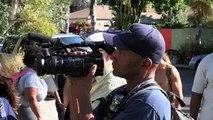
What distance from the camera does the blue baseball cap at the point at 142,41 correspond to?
9.17ft

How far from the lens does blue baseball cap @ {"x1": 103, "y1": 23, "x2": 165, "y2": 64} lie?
279 centimetres

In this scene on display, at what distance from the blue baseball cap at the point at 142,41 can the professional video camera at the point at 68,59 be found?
0.12m

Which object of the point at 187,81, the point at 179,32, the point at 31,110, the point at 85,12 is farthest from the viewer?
the point at 85,12

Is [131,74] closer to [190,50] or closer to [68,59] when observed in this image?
[68,59]

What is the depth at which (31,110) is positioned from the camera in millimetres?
5832

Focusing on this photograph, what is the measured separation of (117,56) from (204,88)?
6.86ft

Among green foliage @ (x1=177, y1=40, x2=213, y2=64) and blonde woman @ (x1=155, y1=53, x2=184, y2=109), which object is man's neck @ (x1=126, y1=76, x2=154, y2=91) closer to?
blonde woman @ (x1=155, y1=53, x2=184, y2=109)

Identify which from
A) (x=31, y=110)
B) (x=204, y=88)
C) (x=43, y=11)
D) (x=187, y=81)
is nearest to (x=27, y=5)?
(x=43, y=11)

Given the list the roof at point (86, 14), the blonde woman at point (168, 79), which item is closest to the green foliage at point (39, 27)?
the blonde woman at point (168, 79)

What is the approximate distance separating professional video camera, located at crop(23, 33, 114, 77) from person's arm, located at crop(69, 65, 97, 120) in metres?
0.06

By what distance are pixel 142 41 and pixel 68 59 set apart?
407 millimetres

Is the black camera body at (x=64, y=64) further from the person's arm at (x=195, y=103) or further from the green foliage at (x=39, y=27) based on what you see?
the green foliage at (x=39, y=27)

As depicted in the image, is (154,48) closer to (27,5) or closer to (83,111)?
(83,111)

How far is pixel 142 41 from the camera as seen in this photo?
9.16 ft
